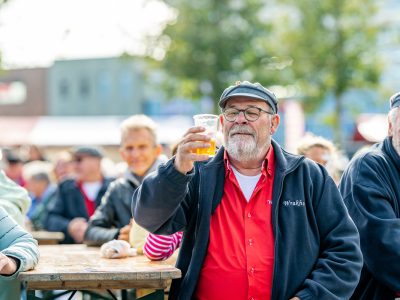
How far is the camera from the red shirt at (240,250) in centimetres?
384

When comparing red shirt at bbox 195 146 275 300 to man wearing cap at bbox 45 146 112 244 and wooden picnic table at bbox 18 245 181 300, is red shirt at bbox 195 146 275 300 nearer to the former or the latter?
wooden picnic table at bbox 18 245 181 300

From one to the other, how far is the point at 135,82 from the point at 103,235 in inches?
1743

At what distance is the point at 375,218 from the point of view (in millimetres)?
4320

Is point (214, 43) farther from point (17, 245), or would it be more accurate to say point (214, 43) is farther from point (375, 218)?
point (17, 245)

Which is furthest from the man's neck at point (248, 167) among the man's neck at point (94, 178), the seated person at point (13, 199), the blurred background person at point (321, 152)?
the man's neck at point (94, 178)

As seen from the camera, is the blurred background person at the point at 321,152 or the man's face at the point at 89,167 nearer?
the blurred background person at the point at 321,152

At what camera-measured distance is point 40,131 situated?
121 feet

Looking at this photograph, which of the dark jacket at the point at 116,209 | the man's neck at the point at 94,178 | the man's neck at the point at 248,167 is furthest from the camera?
the man's neck at the point at 94,178

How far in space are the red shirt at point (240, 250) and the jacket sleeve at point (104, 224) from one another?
6.33 feet

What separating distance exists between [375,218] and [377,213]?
48 millimetres

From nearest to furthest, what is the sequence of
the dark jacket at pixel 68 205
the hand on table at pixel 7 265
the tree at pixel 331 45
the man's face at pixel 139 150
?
the hand on table at pixel 7 265, the man's face at pixel 139 150, the dark jacket at pixel 68 205, the tree at pixel 331 45

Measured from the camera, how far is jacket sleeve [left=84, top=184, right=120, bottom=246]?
579cm

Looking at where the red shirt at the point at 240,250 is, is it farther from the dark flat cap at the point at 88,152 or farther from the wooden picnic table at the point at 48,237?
the dark flat cap at the point at 88,152

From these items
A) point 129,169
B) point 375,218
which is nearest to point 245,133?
point 375,218
